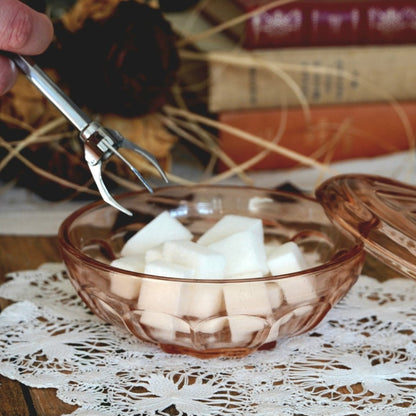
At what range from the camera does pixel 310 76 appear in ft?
3.83

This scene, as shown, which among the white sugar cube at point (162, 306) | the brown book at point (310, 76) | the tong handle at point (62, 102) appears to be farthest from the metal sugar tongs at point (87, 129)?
the brown book at point (310, 76)

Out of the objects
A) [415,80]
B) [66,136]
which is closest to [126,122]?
[66,136]

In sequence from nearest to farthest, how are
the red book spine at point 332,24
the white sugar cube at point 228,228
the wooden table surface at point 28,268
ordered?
the wooden table surface at point 28,268 → the white sugar cube at point 228,228 → the red book spine at point 332,24

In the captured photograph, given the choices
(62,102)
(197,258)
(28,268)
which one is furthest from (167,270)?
Answer: (28,268)

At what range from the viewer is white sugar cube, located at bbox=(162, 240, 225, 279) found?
57 centimetres

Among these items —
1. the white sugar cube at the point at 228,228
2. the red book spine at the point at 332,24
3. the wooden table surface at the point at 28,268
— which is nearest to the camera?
the wooden table surface at the point at 28,268

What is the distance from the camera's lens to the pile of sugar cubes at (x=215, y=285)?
0.53m

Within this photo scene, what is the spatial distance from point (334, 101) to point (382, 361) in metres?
0.67

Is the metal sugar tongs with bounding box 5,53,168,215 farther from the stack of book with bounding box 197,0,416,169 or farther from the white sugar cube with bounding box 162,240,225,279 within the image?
Answer: the stack of book with bounding box 197,0,416,169

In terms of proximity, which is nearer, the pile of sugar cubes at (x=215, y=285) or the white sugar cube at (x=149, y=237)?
the pile of sugar cubes at (x=215, y=285)

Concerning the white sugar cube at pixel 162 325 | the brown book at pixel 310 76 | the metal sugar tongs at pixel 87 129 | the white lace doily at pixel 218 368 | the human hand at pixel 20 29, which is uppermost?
the human hand at pixel 20 29

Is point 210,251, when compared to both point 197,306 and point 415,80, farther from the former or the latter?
point 415,80

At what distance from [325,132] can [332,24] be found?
0.16 m

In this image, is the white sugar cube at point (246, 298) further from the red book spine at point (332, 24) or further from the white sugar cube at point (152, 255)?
the red book spine at point (332, 24)
